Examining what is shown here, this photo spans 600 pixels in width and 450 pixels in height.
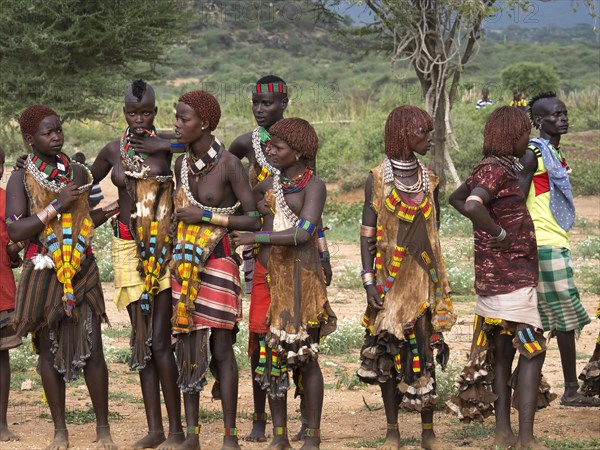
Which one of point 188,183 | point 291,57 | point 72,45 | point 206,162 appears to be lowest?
point 188,183

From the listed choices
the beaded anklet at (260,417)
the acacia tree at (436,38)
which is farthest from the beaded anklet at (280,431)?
the acacia tree at (436,38)

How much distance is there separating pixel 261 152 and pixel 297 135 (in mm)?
862

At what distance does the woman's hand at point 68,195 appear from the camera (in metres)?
5.58

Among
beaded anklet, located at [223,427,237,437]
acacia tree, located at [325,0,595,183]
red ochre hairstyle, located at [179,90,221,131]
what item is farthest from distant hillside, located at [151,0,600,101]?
beaded anklet, located at [223,427,237,437]

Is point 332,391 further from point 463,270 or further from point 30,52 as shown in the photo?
point 30,52

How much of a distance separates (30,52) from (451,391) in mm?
11716

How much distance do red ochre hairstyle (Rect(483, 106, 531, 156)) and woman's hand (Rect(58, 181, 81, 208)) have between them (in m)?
2.12

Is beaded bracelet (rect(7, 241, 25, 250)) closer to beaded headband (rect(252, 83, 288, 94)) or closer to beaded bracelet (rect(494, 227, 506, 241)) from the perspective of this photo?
beaded headband (rect(252, 83, 288, 94))

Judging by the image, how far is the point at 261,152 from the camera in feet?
20.7

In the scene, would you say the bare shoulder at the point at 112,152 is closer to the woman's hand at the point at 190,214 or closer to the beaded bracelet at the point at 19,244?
the woman's hand at the point at 190,214

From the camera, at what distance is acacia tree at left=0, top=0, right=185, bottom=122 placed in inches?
639

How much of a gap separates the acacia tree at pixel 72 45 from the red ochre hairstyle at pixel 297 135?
36.7 feet

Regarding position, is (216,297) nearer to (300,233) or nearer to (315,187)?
(300,233)

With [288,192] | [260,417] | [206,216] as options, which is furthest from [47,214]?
[260,417]
